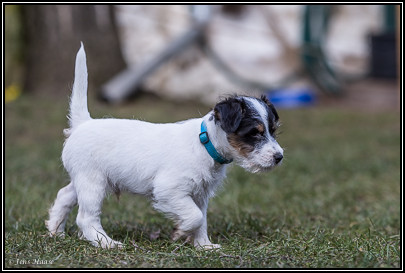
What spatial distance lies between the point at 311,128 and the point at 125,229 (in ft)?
24.5

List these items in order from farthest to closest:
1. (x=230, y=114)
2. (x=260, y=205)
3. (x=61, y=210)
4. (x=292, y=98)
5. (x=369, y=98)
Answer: (x=369, y=98) < (x=292, y=98) < (x=260, y=205) < (x=61, y=210) < (x=230, y=114)

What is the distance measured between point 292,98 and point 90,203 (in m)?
9.81

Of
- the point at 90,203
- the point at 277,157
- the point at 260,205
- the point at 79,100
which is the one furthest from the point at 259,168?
the point at 260,205

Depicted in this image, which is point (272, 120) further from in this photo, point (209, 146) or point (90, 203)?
point (90, 203)

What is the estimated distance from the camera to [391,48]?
51.1 ft

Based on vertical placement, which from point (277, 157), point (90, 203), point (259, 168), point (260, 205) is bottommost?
point (260, 205)

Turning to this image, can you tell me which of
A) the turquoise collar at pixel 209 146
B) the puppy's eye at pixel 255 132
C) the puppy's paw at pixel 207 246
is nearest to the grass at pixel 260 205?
the puppy's paw at pixel 207 246

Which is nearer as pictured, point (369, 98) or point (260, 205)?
point (260, 205)

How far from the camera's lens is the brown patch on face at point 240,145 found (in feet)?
14.7

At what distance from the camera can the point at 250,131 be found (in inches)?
174

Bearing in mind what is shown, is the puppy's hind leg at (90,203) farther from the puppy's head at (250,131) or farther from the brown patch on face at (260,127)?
the brown patch on face at (260,127)

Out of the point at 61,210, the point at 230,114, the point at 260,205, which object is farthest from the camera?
the point at 260,205

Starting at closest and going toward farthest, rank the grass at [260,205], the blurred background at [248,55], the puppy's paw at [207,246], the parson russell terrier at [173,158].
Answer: the grass at [260,205]
the puppy's paw at [207,246]
the parson russell terrier at [173,158]
the blurred background at [248,55]

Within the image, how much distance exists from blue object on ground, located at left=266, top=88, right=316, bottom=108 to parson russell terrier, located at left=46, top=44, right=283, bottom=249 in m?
9.01
